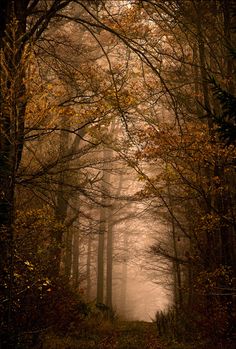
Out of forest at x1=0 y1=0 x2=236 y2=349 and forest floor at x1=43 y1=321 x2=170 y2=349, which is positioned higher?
forest at x1=0 y1=0 x2=236 y2=349

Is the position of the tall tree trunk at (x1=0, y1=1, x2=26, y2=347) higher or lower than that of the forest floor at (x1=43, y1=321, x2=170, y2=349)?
higher

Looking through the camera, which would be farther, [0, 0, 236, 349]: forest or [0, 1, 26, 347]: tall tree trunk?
[0, 0, 236, 349]: forest

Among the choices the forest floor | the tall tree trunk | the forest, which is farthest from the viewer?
the forest floor

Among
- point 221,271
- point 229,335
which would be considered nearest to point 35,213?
point 221,271

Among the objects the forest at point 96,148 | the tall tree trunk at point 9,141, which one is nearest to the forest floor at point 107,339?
the forest at point 96,148

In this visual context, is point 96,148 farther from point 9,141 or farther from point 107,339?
point 107,339

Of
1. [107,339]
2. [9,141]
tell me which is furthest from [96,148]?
[107,339]

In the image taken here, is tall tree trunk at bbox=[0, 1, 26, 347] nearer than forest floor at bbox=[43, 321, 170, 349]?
Yes

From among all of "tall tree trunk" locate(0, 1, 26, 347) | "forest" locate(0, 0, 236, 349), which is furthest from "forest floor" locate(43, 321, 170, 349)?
"tall tree trunk" locate(0, 1, 26, 347)

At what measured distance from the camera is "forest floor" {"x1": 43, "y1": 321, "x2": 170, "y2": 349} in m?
7.68

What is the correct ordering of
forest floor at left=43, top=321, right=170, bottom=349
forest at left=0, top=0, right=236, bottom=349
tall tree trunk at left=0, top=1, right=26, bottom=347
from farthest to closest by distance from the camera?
forest floor at left=43, top=321, right=170, bottom=349 → forest at left=0, top=0, right=236, bottom=349 → tall tree trunk at left=0, top=1, right=26, bottom=347

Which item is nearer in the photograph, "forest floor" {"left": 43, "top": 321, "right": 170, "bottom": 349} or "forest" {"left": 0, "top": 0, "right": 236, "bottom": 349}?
"forest" {"left": 0, "top": 0, "right": 236, "bottom": 349}

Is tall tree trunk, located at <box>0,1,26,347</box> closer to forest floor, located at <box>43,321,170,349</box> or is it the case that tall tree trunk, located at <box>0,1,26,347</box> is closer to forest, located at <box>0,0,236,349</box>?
forest, located at <box>0,0,236,349</box>

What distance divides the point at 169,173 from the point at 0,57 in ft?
16.3
